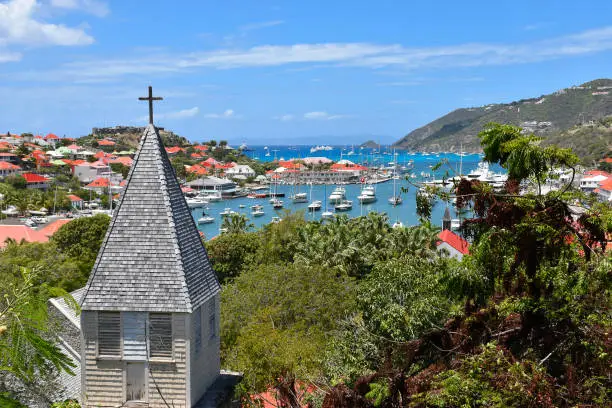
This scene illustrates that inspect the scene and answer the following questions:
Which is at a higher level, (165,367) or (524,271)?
(524,271)

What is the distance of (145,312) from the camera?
12500 millimetres

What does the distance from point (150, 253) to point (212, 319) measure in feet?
7.00

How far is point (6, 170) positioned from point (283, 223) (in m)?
88.4

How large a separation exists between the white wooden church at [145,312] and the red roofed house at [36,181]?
339 ft

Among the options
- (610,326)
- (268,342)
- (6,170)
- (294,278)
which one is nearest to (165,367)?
(268,342)

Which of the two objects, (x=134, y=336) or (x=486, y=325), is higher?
(x=486, y=325)

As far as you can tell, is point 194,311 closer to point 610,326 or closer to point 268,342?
point 268,342

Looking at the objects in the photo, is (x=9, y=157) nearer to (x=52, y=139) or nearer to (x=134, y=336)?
(x=52, y=139)

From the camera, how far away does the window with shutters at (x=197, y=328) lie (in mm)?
12797

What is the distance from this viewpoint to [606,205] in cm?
970

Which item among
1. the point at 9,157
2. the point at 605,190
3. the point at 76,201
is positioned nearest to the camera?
the point at 605,190

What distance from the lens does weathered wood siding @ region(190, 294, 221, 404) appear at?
12734 millimetres

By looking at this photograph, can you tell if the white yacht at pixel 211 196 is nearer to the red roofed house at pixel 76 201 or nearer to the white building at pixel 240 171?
the red roofed house at pixel 76 201

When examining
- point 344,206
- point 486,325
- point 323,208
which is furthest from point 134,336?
point 323,208
